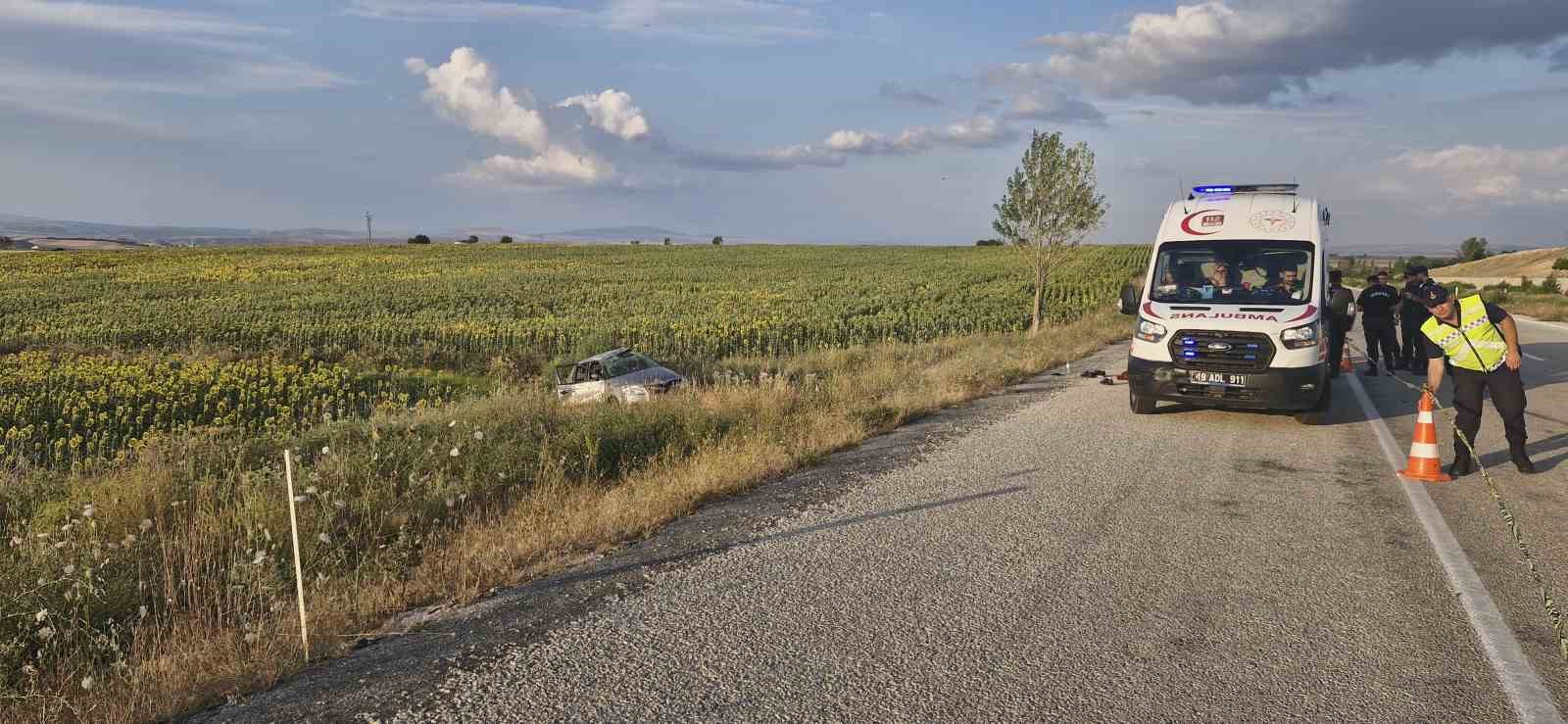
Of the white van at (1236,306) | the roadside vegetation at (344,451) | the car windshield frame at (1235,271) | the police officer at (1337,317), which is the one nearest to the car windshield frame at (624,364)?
the roadside vegetation at (344,451)

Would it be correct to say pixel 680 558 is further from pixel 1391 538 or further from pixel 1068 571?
pixel 1391 538

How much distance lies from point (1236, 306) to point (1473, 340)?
8.15ft

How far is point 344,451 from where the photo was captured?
810cm

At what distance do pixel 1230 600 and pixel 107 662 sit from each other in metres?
5.45

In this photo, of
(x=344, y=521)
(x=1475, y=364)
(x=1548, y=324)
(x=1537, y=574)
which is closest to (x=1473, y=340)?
(x=1475, y=364)

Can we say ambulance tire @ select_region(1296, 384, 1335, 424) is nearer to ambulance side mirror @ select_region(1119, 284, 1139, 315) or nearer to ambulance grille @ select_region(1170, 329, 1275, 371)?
ambulance grille @ select_region(1170, 329, 1275, 371)

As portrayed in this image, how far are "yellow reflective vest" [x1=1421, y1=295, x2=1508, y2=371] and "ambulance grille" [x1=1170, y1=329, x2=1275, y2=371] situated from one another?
1705 mm

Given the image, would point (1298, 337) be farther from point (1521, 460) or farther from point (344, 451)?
point (344, 451)

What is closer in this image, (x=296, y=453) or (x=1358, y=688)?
(x=1358, y=688)

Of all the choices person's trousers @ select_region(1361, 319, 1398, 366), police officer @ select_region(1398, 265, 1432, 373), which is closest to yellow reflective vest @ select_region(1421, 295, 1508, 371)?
police officer @ select_region(1398, 265, 1432, 373)

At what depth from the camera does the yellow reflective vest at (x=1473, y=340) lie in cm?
755

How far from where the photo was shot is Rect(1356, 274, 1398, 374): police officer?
14562mm

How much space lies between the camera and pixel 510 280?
47781 millimetres

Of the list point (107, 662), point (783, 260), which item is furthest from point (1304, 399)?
point (783, 260)
